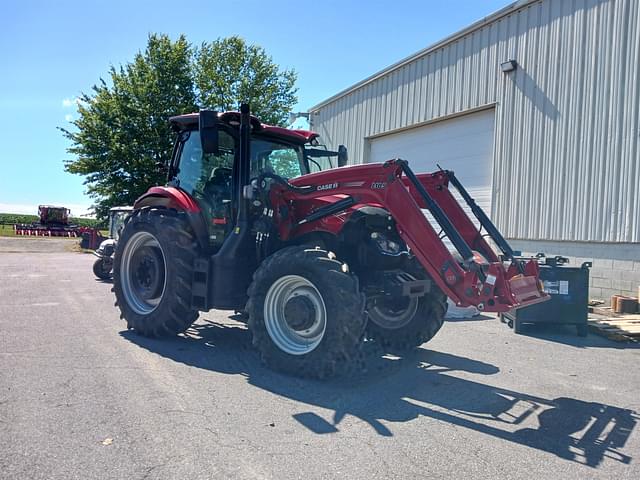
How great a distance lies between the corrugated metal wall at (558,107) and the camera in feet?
32.2

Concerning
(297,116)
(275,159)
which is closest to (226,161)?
(275,159)

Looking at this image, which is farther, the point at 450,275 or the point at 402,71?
the point at 402,71

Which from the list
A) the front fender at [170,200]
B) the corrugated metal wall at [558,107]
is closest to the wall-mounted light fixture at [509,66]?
the corrugated metal wall at [558,107]

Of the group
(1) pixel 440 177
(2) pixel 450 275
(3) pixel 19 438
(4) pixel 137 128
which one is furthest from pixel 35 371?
(4) pixel 137 128

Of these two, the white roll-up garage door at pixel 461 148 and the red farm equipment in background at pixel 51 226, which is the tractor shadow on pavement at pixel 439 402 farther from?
the red farm equipment in background at pixel 51 226

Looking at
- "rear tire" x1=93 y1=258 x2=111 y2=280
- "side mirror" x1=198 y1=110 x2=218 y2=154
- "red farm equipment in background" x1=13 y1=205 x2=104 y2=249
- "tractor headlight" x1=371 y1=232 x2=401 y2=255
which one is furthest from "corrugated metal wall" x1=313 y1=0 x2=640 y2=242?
"red farm equipment in background" x1=13 y1=205 x2=104 y2=249

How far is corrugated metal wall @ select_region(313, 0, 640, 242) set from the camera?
386 inches

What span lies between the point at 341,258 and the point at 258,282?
1.06m

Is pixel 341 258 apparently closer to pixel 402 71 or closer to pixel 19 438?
pixel 19 438

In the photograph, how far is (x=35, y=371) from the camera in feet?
17.4

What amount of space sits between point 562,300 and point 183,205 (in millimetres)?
5800

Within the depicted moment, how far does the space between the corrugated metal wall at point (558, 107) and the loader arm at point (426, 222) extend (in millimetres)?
5226

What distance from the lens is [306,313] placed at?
5.45 metres

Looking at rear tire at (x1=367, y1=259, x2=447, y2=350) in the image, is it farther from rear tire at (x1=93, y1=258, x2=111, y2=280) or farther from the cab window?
rear tire at (x1=93, y1=258, x2=111, y2=280)
